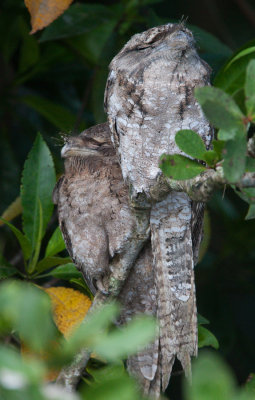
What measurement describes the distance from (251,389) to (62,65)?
5.90 feet

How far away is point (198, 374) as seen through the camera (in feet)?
1.75

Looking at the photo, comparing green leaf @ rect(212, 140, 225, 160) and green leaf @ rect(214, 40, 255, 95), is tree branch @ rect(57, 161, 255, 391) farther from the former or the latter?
green leaf @ rect(214, 40, 255, 95)

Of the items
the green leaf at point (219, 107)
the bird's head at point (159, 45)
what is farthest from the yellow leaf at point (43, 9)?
the green leaf at point (219, 107)

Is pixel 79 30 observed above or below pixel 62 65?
above

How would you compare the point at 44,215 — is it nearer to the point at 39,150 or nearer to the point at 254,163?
the point at 39,150

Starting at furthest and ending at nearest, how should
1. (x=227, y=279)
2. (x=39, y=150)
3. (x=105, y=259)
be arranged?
(x=227, y=279) → (x=39, y=150) → (x=105, y=259)

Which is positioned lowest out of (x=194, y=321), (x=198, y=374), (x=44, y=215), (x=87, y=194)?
(x=194, y=321)

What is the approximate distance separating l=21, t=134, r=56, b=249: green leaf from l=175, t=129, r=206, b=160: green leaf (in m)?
0.80

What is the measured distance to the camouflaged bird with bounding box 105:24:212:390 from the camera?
133 centimetres

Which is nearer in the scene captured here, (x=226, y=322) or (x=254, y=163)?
(x=254, y=163)

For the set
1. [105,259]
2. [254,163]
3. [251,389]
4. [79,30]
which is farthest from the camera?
[79,30]

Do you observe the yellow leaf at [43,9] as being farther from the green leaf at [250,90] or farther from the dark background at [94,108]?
the green leaf at [250,90]

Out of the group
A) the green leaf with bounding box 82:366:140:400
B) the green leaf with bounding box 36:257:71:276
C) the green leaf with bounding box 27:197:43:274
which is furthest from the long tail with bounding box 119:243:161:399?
the green leaf with bounding box 82:366:140:400

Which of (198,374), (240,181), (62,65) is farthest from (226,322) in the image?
(198,374)
